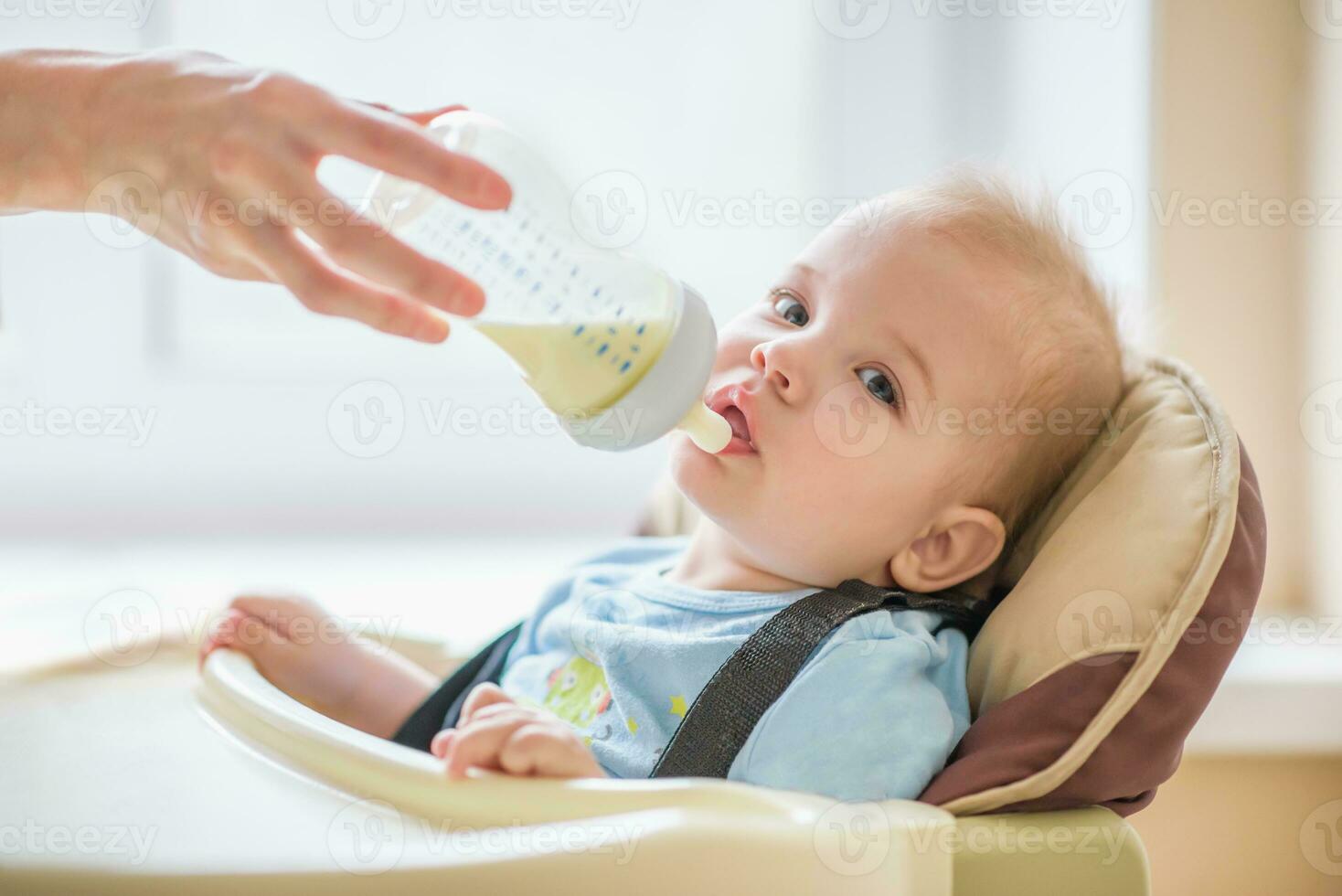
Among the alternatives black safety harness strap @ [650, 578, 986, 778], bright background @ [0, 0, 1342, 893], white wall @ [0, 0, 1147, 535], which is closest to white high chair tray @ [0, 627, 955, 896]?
black safety harness strap @ [650, 578, 986, 778]

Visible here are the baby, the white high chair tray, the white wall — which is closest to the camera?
the white high chair tray

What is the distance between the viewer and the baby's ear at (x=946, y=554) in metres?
0.91

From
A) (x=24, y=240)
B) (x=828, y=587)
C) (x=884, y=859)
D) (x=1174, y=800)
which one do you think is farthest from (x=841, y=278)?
(x=24, y=240)

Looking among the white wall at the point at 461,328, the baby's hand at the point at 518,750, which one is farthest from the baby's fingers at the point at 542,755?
the white wall at the point at 461,328

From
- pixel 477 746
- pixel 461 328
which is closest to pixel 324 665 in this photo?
pixel 477 746

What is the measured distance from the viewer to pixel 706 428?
779mm

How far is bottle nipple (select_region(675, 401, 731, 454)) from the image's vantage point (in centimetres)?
76

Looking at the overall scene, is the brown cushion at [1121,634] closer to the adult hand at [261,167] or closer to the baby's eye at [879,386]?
the baby's eye at [879,386]

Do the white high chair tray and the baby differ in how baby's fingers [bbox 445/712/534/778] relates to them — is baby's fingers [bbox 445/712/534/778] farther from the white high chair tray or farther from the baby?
the baby

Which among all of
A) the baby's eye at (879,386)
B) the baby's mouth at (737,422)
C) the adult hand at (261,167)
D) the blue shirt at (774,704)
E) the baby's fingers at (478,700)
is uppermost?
the adult hand at (261,167)

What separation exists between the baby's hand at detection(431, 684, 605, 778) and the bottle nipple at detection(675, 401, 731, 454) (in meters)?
0.20

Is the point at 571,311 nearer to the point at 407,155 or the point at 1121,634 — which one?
the point at 407,155

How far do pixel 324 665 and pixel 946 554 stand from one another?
0.54 m

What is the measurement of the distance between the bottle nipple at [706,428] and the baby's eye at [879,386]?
0.11m
